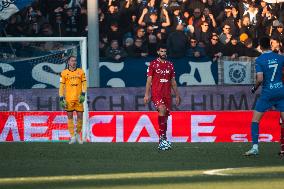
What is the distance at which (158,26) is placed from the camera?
74.3 ft

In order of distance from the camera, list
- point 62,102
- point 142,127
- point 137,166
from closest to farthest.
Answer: point 137,166 → point 62,102 → point 142,127

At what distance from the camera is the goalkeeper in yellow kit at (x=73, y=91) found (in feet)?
61.8

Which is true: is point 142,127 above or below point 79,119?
below

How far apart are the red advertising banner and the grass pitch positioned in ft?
5.24

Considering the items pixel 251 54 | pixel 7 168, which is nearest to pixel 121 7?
pixel 251 54

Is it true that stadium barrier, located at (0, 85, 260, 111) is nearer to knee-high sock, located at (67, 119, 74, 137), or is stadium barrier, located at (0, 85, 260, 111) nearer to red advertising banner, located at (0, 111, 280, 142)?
red advertising banner, located at (0, 111, 280, 142)

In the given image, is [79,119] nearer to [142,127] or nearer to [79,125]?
[79,125]

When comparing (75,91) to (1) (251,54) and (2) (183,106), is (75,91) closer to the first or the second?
(2) (183,106)

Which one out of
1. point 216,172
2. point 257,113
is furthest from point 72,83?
point 216,172

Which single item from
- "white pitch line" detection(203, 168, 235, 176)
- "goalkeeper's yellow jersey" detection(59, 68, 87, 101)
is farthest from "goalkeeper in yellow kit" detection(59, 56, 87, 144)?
"white pitch line" detection(203, 168, 235, 176)

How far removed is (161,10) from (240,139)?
4871 mm

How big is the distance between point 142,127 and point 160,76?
10.7 feet

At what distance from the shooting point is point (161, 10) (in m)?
22.8

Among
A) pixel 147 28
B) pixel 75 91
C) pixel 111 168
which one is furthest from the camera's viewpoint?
pixel 147 28
